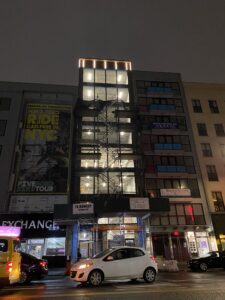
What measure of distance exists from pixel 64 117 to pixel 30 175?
9474 mm

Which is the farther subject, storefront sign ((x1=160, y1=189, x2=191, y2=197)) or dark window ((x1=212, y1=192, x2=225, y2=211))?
dark window ((x1=212, y1=192, x2=225, y2=211))

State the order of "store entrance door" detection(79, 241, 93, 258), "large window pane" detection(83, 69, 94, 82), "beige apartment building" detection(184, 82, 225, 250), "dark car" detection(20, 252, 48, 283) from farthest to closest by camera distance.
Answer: "large window pane" detection(83, 69, 94, 82)
"beige apartment building" detection(184, 82, 225, 250)
"store entrance door" detection(79, 241, 93, 258)
"dark car" detection(20, 252, 48, 283)

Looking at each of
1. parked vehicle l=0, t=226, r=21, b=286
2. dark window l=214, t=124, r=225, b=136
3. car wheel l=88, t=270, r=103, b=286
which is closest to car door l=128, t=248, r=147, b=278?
car wheel l=88, t=270, r=103, b=286

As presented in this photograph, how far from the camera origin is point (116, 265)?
35.4ft

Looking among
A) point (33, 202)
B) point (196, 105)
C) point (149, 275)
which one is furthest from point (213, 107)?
point (149, 275)

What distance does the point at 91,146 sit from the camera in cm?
3106

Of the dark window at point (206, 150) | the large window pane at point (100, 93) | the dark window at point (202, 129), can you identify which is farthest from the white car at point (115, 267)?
the large window pane at point (100, 93)

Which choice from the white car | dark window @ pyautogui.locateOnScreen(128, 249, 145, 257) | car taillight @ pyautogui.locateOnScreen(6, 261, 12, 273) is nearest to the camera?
car taillight @ pyautogui.locateOnScreen(6, 261, 12, 273)

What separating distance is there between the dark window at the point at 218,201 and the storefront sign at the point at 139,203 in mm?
12123

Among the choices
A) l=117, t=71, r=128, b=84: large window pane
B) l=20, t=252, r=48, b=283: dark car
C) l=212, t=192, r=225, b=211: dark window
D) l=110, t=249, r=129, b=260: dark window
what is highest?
l=117, t=71, r=128, b=84: large window pane

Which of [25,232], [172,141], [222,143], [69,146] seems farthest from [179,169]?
[25,232]

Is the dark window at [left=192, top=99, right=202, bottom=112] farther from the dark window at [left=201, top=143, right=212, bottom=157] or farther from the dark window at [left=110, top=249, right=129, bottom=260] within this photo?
the dark window at [left=110, top=249, right=129, bottom=260]

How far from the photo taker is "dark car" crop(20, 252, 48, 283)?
1304 centimetres

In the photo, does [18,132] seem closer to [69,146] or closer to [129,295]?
[69,146]
